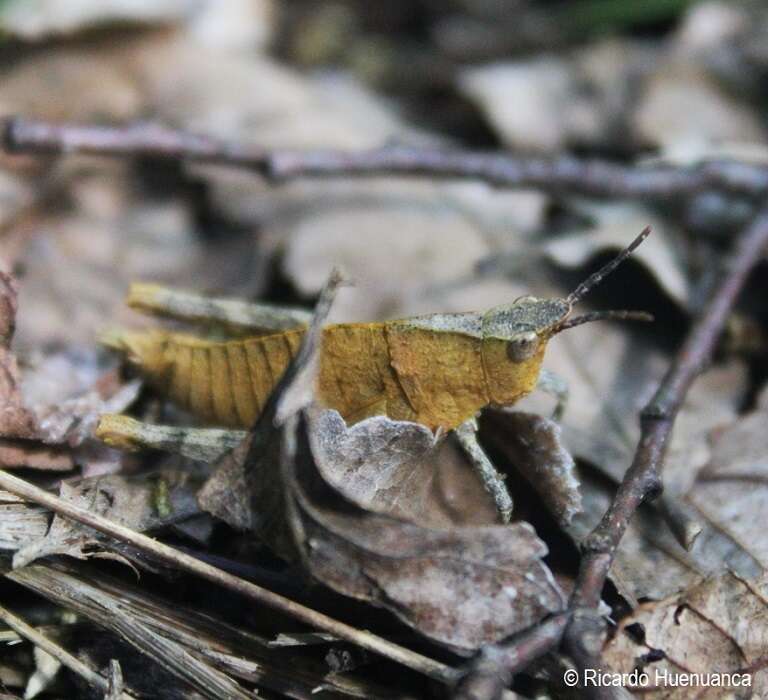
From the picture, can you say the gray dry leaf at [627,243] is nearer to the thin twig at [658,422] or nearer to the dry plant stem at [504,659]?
the thin twig at [658,422]

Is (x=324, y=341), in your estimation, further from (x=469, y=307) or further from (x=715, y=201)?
(x=715, y=201)

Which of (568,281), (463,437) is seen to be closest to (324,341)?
(463,437)

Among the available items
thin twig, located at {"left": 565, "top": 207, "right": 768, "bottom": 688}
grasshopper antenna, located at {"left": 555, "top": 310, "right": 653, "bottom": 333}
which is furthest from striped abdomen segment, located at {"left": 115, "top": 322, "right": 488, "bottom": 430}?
thin twig, located at {"left": 565, "top": 207, "right": 768, "bottom": 688}

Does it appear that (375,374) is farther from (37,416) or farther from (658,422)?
(37,416)

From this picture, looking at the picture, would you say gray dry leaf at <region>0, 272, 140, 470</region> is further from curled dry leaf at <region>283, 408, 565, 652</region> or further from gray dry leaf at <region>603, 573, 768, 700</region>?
gray dry leaf at <region>603, 573, 768, 700</region>

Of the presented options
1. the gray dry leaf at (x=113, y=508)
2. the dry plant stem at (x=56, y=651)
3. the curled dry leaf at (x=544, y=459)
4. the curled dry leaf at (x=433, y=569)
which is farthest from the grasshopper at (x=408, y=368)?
the dry plant stem at (x=56, y=651)
